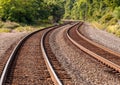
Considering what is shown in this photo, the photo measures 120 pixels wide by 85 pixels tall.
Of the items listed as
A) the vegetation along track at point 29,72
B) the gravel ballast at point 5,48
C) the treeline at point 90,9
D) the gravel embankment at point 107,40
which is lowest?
the treeline at point 90,9

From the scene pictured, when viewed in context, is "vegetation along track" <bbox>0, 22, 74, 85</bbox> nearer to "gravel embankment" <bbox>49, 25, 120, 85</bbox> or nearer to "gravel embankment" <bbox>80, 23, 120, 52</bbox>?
"gravel embankment" <bbox>49, 25, 120, 85</bbox>

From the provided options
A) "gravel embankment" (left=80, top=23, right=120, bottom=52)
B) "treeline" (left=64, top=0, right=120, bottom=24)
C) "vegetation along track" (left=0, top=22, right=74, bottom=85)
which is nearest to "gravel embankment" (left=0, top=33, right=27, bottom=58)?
"vegetation along track" (left=0, top=22, right=74, bottom=85)

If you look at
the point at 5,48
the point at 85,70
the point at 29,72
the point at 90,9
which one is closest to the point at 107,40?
the point at 5,48

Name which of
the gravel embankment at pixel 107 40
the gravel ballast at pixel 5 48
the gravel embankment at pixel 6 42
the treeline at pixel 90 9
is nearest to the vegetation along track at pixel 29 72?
the gravel ballast at pixel 5 48

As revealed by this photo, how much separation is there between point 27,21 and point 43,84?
1737 inches

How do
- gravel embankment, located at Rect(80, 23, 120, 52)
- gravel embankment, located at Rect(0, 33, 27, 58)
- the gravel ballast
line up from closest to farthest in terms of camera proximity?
the gravel ballast, gravel embankment, located at Rect(0, 33, 27, 58), gravel embankment, located at Rect(80, 23, 120, 52)

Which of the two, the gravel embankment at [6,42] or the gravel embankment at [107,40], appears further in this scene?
the gravel embankment at [107,40]

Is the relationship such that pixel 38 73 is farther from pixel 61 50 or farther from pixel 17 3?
pixel 17 3

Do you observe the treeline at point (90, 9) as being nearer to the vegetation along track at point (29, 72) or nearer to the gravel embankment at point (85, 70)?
the gravel embankment at point (85, 70)

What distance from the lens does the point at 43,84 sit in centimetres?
986

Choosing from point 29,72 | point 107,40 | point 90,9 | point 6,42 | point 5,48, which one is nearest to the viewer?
point 29,72

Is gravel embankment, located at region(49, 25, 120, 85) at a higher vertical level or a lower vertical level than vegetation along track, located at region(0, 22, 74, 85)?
lower

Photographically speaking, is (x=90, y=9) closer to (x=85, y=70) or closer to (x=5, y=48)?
(x=5, y=48)

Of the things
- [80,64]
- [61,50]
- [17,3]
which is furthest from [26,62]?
[17,3]
